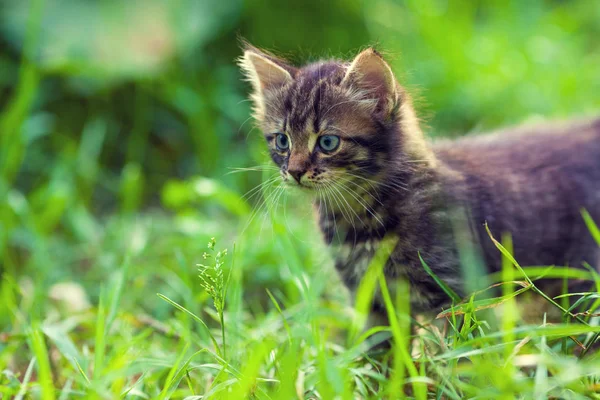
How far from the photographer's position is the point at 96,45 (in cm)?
464

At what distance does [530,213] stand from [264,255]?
1.41 m

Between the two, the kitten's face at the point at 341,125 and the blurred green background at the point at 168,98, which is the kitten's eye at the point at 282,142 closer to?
the kitten's face at the point at 341,125

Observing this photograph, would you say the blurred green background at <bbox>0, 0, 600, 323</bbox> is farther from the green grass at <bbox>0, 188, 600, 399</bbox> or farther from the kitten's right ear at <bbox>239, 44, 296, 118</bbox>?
the kitten's right ear at <bbox>239, 44, 296, 118</bbox>

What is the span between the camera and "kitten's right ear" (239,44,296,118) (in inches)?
105

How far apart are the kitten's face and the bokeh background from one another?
99 cm

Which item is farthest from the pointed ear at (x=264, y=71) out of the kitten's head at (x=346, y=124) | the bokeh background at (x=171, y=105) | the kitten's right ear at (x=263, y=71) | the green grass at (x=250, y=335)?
the bokeh background at (x=171, y=105)

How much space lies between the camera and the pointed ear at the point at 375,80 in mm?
2369

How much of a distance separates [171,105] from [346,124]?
2.80 meters

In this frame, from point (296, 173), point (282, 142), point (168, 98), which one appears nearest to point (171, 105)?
point (168, 98)

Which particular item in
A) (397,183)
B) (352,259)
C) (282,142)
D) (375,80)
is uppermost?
(375,80)

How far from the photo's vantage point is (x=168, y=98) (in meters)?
4.77

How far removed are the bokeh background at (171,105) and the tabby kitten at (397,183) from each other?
0.89 m

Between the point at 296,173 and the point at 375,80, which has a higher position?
the point at 375,80

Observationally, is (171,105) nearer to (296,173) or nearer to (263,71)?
(263,71)
